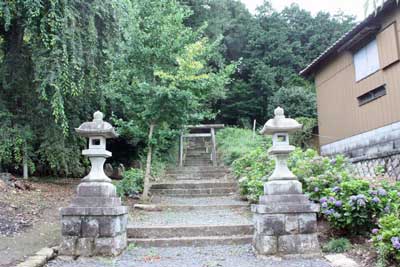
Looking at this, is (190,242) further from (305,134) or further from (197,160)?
(305,134)

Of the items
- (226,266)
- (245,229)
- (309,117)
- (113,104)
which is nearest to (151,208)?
(245,229)

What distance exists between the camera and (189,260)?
4.02m

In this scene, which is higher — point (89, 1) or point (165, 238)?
point (89, 1)

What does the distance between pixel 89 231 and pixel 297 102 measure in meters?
13.4

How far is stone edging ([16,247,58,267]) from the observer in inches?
138

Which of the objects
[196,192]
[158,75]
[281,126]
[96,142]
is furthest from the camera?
[196,192]

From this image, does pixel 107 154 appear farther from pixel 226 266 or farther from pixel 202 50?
pixel 202 50

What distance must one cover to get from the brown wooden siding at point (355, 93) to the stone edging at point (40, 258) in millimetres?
7936

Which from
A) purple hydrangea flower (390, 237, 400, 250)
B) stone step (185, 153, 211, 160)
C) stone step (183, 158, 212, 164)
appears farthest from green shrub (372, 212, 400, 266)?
stone step (185, 153, 211, 160)

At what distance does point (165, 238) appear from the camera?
15.7 ft

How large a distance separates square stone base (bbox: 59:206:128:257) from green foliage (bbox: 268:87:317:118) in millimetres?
12912

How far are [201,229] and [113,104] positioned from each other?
17.4ft

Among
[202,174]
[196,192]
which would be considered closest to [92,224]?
[196,192]

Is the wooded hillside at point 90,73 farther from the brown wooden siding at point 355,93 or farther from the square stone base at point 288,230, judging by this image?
the brown wooden siding at point 355,93
